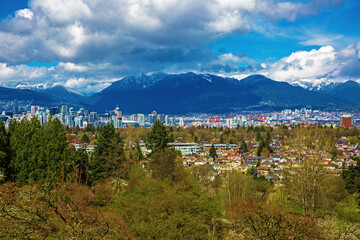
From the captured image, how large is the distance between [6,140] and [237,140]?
2493 inches

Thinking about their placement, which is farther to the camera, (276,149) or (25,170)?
(276,149)

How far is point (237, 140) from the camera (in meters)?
77.4

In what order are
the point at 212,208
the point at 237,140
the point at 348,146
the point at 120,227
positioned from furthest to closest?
the point at 237,140 < the point at 348,146 < the point at 212,208 < the point at 120,227

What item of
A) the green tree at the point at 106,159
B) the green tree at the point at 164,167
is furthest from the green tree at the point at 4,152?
the green tree at the point at 164,167

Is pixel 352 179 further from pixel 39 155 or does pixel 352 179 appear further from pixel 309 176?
pixel 39 155

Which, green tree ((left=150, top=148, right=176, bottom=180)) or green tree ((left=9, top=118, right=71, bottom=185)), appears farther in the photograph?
green tree ((left=150, top=148, right=176, bottom=180))

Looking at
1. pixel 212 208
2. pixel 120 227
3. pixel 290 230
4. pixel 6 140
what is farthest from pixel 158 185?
pixel 6 140

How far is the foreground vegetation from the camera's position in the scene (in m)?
8.67

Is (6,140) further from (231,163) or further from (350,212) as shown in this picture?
(231,163)

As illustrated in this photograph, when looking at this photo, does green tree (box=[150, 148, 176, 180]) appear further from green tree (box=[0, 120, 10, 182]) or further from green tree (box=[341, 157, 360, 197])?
green tree (box=[341, 157, 360, 197])

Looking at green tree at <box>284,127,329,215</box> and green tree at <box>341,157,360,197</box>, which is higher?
green tree at <box>284,127,329,215</box>

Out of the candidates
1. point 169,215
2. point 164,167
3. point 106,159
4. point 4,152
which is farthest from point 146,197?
point 4,152

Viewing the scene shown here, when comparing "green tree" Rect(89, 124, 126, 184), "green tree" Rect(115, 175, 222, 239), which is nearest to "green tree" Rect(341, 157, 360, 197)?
"green tree" Rect(115, 175, 222, 239)

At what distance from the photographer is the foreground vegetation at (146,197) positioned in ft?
28.5
